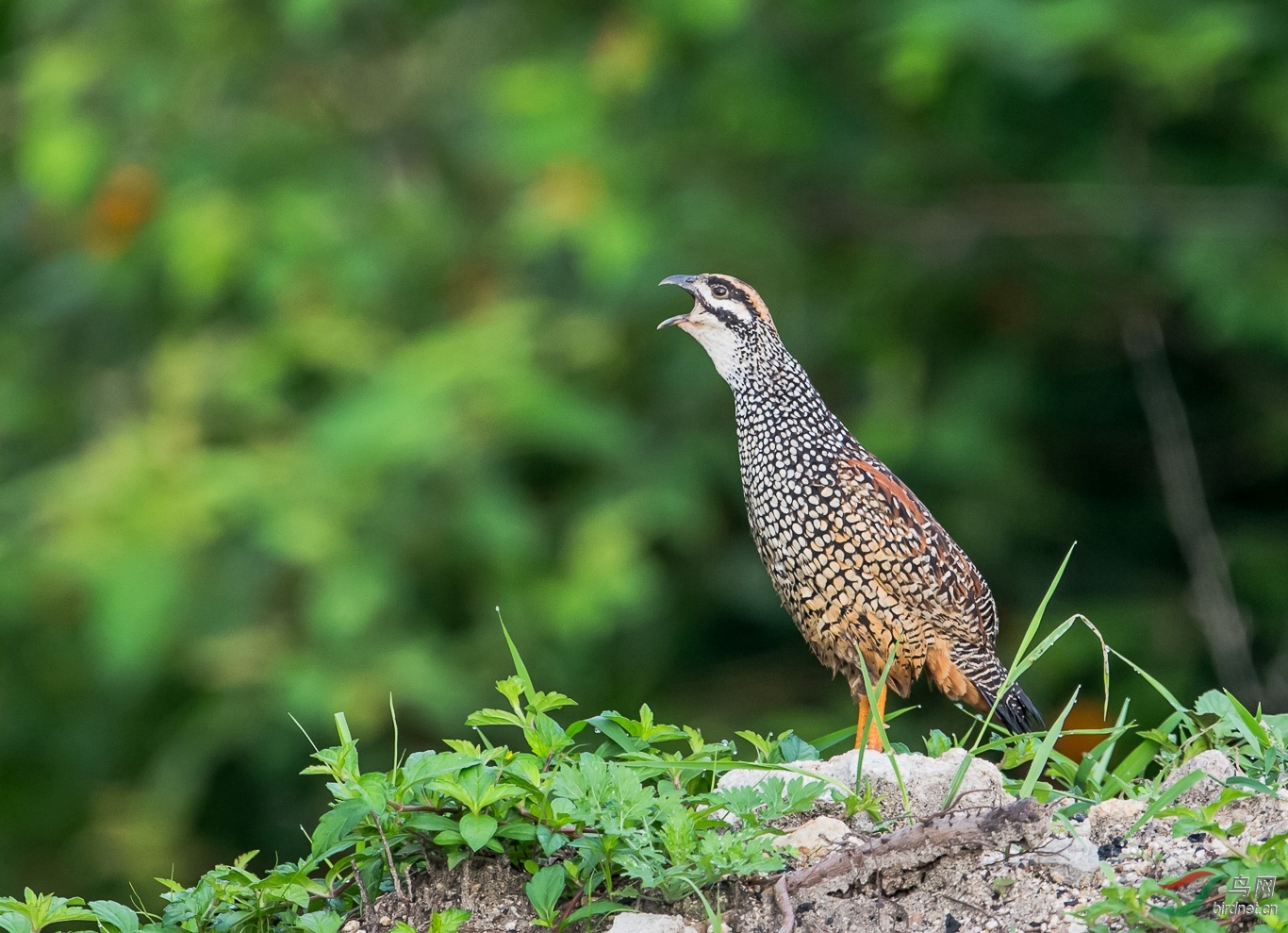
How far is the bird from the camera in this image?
4680 mm

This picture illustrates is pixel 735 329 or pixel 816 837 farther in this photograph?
pixel 735 329

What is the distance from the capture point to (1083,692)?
8.87m

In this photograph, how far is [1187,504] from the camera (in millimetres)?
9094

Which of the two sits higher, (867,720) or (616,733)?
(616,733)

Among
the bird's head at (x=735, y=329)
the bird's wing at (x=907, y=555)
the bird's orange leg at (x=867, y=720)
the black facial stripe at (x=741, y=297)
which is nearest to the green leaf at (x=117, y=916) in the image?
the bird's orange leg at (x=867, y=720)

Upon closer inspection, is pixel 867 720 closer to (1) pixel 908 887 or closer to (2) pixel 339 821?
(1) pixel 908 887

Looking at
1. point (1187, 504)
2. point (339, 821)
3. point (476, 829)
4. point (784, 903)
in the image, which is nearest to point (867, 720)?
point (784, 903)

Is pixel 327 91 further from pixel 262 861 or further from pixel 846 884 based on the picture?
pixel 846 884

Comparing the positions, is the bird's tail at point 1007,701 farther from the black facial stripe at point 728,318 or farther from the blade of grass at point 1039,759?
the black facial stripe at point 728,318

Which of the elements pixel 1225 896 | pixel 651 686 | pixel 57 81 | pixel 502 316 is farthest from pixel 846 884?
pixel 57 81

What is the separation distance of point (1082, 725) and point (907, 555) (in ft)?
10.2

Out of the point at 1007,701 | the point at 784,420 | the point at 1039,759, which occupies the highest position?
the point at 784,420

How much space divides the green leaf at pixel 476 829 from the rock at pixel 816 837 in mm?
629

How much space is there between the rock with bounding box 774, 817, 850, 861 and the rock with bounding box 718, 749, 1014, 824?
102mm
